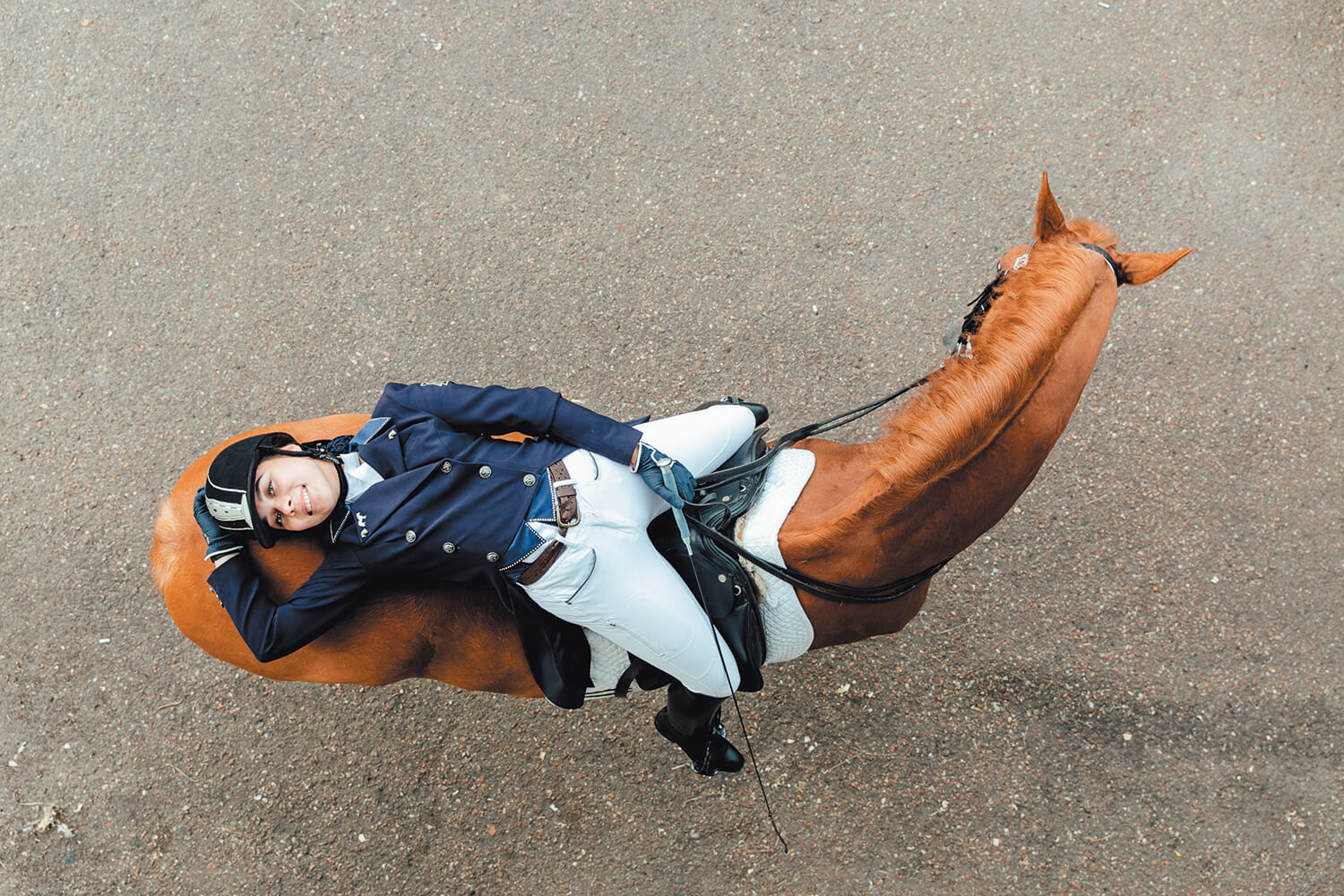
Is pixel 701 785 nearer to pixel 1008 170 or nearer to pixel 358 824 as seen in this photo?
pixel 358 824

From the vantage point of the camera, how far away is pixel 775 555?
1.85 meters

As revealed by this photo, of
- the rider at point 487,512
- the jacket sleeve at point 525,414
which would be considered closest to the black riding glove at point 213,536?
the rider at point 487,512

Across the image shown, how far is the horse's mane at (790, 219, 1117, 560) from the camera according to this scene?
1519 mm

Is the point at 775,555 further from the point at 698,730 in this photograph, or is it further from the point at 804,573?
the point at 698,730

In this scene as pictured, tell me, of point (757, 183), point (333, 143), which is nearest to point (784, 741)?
point (757, 183)

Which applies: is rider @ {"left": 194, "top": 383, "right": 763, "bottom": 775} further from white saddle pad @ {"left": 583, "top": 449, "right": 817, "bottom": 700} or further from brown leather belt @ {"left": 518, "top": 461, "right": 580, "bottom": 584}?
white saddle pad @ {"left": 583, "top": 449, "right": 817, "bottom": 700}

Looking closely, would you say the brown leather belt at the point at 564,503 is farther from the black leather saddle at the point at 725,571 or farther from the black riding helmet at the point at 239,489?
the black riding helmet at the point at 239,489

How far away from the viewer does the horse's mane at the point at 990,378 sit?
4.98ft

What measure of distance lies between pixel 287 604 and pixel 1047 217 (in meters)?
1.92

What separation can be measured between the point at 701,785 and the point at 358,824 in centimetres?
129

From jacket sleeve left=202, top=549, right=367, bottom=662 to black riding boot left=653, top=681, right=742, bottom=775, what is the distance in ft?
3.34

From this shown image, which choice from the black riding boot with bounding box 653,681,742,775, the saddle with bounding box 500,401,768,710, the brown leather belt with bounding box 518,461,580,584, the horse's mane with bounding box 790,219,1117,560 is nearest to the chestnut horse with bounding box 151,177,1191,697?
the horse's mane with bounding box 790,219,1117,560

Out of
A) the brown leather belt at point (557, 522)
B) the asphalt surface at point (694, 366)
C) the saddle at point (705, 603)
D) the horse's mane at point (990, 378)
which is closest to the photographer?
the horse's mane at point (990, 378)

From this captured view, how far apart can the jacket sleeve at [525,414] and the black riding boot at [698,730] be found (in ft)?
2.70
